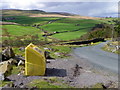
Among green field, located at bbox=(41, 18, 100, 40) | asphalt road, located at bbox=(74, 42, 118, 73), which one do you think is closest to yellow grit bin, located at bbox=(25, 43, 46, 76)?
asphalt road, located at bbox=(74, 42, 118, 73)

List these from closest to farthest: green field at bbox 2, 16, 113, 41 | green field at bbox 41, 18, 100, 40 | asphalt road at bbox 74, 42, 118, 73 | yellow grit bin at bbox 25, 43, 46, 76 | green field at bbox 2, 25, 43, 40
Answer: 1. yellow grit bin at bbox 25, 43, 46, 76
2. asphalt road at bbox 74, 42, 118, 73
3. green field at bbox 2, 25, 43, 40
4. green field at bbox 41, 18, 100, 40
5. green field at bbox 2, 16, 113, 41

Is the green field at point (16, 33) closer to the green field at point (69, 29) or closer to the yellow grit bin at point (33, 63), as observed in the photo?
the green field at point (69, 29)

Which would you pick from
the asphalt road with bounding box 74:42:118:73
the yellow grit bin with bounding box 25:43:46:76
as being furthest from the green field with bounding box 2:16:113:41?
the yellow grit bin with bounding box 25:43:46:76

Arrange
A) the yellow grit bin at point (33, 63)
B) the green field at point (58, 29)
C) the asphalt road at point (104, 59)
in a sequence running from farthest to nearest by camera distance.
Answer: the green field at point (58, 29) < the asphalt road at point (104, 59) < the yellow grit bin at point (33, 63)

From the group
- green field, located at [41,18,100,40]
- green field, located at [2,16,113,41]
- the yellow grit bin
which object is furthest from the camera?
green field, located at [2,16,113,41]

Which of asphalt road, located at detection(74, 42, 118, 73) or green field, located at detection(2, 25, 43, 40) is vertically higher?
green field, located at detection(2, 25, 43, 40)

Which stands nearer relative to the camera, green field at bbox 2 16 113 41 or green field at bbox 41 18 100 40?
green field at bbox 41 18 100 40

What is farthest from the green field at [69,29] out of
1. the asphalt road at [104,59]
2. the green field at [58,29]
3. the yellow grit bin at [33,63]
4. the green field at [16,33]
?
the yellow grit bin at [33,63]

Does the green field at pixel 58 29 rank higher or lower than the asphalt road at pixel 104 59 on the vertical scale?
higher

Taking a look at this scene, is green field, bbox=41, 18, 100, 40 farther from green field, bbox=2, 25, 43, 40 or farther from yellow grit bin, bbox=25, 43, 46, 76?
yellow grit bin, bbox=25, 43, 46, 76

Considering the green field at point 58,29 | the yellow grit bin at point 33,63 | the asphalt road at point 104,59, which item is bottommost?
the asphalt road at point 104,59

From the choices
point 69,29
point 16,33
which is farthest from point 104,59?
point 69,29

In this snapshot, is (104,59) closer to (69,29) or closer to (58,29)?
(69,29)

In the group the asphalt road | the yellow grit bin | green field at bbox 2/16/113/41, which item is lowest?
the asphalt road
